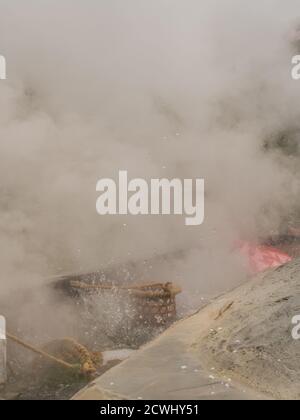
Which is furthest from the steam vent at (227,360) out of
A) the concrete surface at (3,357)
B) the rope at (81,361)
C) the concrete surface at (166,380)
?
the concrete surface at (3,357)

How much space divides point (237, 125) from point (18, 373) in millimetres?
9101

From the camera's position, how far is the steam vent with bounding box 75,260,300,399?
3.32 m

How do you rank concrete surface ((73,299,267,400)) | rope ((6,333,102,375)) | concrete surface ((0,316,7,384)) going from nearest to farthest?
concrete surface ((73,299,267,400)) < rope ((6,333,102,375)) < concrete surface ((0,316,7,384))

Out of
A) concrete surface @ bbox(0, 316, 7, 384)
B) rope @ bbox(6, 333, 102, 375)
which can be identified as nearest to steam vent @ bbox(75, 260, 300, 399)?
rope @ bbox(6, 333, 102, 375)

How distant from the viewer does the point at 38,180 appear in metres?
8.81

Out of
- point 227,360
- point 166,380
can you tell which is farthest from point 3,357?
point 227,360

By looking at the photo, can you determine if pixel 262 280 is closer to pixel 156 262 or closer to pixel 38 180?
pixel 156 262

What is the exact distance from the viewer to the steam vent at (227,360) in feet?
10.9

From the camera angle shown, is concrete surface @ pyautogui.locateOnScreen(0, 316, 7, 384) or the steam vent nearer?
the steam vent

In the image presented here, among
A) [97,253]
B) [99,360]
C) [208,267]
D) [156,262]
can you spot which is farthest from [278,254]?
[99,360]

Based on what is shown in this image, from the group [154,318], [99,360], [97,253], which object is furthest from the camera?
[97,253]

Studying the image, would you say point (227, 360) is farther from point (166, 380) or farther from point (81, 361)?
point (81, 361)

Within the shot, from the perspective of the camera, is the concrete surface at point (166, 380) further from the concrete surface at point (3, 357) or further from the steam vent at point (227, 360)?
the concrete surface at point (3, 357)

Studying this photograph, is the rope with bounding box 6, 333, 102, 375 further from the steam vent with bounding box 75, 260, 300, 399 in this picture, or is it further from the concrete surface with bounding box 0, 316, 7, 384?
the steam vent with bounding box 75, 260, 300, 399
